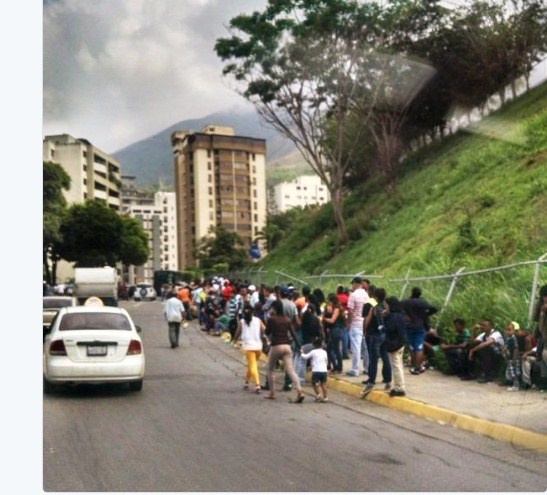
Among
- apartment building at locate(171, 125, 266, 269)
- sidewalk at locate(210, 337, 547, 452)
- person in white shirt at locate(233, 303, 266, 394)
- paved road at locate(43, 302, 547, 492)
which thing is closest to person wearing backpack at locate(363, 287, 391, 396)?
sidewalk at locate(210, 337, 547, 452)

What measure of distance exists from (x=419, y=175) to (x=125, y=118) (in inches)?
661

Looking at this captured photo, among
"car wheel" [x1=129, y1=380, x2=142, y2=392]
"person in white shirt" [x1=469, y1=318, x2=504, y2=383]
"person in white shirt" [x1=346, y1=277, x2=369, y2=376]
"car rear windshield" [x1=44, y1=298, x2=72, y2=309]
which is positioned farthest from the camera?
"person in white shirt" [x1=346, y1=277, x2=369, y2=376]

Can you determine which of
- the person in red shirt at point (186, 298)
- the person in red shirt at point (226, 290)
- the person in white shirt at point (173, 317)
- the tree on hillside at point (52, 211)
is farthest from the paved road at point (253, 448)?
the person in red shirt at point (186, 298)

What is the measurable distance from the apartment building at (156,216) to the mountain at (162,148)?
0.14 m

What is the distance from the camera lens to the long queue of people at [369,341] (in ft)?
37.1

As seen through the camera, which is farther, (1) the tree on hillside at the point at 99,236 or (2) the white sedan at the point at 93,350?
(2) the white sedan at the point at 93,350

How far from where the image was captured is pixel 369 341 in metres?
12.5

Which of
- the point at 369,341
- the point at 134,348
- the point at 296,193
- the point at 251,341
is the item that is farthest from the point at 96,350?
the point at 369,341

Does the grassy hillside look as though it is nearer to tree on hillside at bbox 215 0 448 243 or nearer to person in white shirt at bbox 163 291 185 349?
tree on hillside at bbox 215 0 448 243

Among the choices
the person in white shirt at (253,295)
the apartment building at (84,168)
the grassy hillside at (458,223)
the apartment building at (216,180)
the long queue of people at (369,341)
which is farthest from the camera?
the person in white shirt at (253,295)

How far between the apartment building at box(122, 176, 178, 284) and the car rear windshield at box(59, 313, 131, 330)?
210 cm

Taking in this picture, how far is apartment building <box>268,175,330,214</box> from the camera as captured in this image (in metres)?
9.07

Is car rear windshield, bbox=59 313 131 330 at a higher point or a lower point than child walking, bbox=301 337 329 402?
higher

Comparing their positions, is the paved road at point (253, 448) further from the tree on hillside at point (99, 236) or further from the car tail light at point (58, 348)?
the tree on hillside at point (99, 236)
